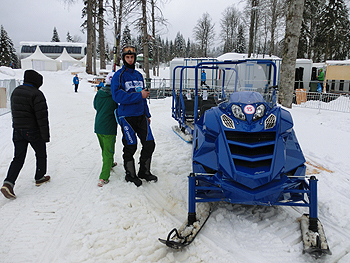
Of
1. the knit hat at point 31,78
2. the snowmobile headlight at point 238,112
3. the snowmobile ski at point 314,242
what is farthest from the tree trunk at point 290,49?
the knit hat at point 31,78

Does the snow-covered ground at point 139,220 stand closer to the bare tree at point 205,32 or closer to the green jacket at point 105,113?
the green jacket at point 105,113

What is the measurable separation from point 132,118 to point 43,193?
5.62 feet

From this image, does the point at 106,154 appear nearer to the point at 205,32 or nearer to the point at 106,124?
the point at 106,124

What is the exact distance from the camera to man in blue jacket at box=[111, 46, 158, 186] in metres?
3.90

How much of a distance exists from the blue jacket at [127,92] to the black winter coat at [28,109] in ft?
3.49

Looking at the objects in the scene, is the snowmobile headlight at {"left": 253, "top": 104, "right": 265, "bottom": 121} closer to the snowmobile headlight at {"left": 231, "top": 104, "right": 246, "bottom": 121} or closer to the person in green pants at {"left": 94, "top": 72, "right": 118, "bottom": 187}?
the snowmobile headlight at {"left": 231, "top": 104, "right": 246, "bottom": 121}

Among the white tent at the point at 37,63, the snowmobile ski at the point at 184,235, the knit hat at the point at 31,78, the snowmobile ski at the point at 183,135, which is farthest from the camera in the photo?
the white tent at the point at 37,63

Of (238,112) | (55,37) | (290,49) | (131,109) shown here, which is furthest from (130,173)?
(55,37)

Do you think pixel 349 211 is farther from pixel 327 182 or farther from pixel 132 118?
pixel 132 118

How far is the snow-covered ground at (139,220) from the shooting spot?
8.63ft

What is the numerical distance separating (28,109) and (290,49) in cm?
1032

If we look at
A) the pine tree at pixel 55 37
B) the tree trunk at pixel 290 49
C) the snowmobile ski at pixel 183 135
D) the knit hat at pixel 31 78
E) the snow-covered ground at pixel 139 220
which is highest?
the pine tree at pixel 55 37

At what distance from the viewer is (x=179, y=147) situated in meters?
6.23

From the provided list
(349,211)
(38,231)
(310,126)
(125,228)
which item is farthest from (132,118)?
(310,126)
